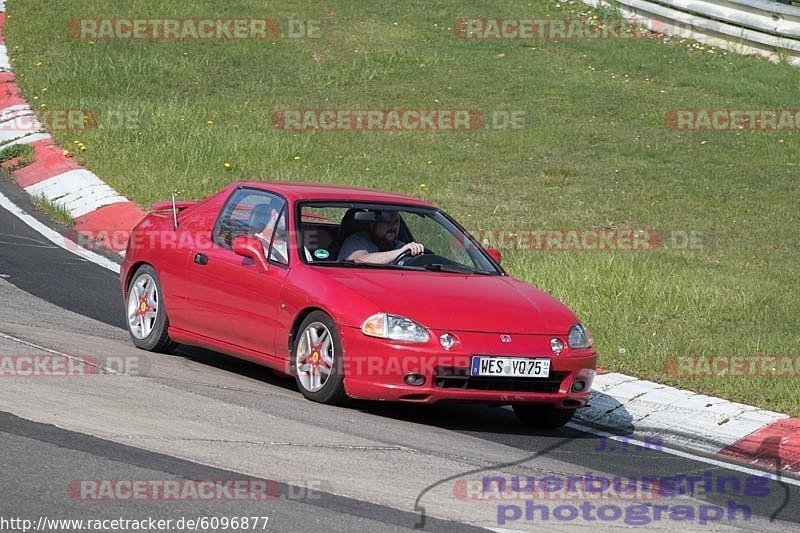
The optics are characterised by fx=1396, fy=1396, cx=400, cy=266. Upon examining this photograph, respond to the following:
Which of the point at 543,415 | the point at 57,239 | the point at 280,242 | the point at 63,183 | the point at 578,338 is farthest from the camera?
the point at 63,183

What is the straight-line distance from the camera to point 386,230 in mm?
9898

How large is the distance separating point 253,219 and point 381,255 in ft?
3.44

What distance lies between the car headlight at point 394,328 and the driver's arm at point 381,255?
1.02 meters

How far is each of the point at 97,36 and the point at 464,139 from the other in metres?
8.53

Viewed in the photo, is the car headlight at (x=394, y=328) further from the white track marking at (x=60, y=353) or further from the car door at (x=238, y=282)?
the white track marking at (x=60, y=353)

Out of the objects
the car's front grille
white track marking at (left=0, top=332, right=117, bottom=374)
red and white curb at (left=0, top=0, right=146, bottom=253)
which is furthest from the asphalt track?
red and white curb at (left=0, top=0, right=146, bottom=253)

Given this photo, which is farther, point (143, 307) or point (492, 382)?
point (143, 307)

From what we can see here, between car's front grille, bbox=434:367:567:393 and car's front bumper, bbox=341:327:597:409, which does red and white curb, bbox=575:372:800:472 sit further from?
car's front bumper, bbox=341:327:597:409

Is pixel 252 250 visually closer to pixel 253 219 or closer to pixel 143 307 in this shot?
pixel 253 219

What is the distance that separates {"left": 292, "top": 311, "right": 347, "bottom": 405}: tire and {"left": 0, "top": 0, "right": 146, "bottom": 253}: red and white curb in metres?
6.17

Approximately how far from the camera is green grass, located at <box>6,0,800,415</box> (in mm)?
12523

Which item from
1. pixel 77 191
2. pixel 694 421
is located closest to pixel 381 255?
pixel 694 421

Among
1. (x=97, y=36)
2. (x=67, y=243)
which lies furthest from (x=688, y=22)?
(x=67, y=243)

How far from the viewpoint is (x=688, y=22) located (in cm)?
2475
